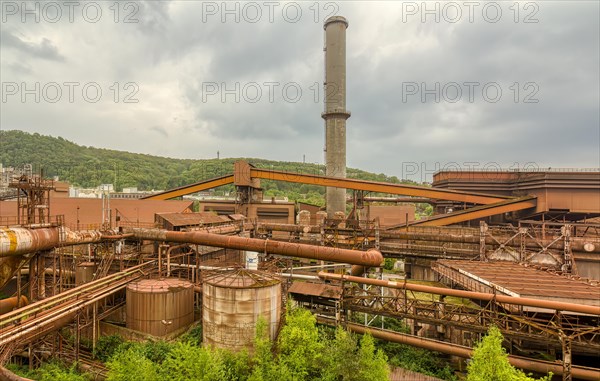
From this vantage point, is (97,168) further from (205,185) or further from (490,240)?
(490,240)

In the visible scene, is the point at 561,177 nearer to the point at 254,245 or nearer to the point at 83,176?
the point at 254,245

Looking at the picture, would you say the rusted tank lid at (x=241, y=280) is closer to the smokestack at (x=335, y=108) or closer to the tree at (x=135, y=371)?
the tree at (x=135, y=371)

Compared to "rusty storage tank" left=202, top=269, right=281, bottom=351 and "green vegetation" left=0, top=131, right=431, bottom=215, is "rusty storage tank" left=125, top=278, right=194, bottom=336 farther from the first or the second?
"green vegetation" left=0, top=131, right=431, bottom=215

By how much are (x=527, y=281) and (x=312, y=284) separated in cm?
1124

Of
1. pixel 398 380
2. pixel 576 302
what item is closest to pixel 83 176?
pixel 398 380

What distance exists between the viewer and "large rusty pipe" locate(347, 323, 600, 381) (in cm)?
1144

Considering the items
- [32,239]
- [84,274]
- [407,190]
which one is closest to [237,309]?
[32,239]

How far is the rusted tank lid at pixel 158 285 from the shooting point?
56.3 feet

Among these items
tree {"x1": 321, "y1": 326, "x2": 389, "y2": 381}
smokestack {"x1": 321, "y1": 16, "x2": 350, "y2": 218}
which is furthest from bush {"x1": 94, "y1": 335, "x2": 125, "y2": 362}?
smokestack {"x1": 321, "y1": 16, "x2": 350, "y2": 218}

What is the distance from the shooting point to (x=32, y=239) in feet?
45.2

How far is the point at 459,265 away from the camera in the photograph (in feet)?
59.8

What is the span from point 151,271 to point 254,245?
9736 mm

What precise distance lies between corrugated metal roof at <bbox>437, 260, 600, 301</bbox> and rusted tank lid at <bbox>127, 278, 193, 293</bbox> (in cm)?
1675

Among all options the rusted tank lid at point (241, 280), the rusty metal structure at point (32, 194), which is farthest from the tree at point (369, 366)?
the rusty metal structure at point (32, 194)
